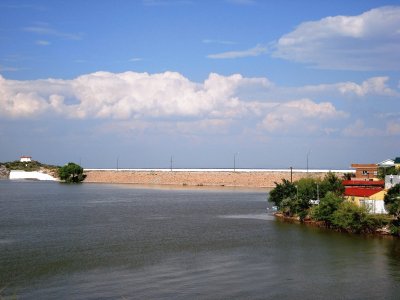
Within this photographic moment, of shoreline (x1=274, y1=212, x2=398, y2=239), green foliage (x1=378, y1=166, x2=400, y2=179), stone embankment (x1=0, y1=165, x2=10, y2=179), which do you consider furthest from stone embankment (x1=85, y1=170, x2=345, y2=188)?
shoreline (x1=274, y1=212, x2=398, y2=239)

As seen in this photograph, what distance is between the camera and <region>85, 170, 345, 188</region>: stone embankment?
130375mm

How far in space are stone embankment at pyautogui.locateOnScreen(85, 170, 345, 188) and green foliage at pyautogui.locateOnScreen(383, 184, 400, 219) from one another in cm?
7245

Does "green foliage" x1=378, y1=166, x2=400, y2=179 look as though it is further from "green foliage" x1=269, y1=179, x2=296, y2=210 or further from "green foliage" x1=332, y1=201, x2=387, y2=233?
"green foliage" x1=332, y1=201, x2=387, y2=233

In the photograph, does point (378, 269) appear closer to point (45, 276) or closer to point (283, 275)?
point (283, 275)

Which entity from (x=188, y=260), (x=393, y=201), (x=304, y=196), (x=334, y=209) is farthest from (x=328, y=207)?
(x=188, y=260)

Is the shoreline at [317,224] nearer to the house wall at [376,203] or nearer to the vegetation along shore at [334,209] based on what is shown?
the vegetation along shore at [334,209]

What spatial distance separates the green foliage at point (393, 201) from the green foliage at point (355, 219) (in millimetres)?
1051

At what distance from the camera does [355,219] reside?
1817 inches

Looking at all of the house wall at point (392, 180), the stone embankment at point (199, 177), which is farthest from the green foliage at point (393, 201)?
the stone embankment at point (199, 177)

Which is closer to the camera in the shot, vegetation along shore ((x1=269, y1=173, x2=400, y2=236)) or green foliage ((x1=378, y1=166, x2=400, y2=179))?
vegetation along shore ((x1=269, y1=173, x2=400, y2=236))

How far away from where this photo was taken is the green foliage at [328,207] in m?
48.6

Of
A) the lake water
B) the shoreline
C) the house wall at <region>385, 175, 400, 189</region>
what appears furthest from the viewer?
the house wall at <region>385, 175, 400, 189</region>

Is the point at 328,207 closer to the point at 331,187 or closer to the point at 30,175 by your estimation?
the point at 331,187

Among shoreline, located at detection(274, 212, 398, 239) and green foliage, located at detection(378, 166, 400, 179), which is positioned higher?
green foliage, located at detection(378, 166, 400, 179)
